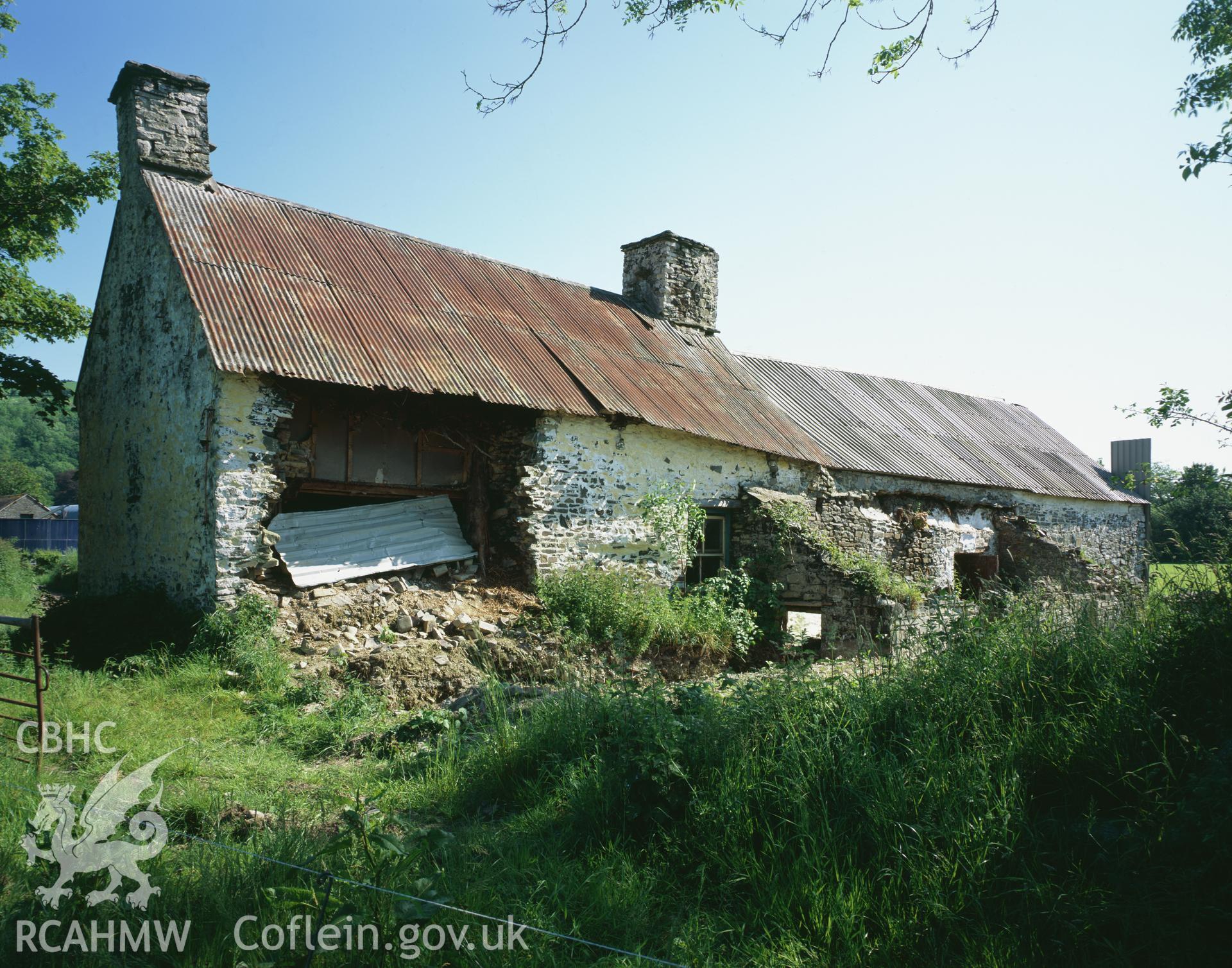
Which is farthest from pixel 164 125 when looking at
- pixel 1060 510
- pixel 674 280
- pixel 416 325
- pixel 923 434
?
pixel 1060 510

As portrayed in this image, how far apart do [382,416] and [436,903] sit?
8281mm

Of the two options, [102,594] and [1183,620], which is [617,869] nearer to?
[1183,620]

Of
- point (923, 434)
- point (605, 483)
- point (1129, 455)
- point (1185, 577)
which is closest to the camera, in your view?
point (1185, 577)

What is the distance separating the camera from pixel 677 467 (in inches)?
500

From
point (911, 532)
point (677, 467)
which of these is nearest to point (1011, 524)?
point (911, 532)

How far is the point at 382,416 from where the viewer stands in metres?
10.5

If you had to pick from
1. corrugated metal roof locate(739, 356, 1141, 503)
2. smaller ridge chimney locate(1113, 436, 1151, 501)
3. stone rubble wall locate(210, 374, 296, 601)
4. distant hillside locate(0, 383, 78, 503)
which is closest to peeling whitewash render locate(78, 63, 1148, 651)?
stone rubble wall locate(210, 374, 296, 601)

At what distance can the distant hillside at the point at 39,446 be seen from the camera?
189ft

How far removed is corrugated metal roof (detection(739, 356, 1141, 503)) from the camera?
16609 mm

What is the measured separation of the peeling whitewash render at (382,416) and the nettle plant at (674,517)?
0.16m

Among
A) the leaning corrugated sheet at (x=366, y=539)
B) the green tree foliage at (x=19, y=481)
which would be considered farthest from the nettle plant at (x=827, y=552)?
the green tree foliage at (x=19, y=481)

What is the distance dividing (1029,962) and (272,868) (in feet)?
10.6

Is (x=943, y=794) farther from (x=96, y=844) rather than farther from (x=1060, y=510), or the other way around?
(x=1060, y=510)

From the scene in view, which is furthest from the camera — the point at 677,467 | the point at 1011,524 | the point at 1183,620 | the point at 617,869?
the point at 1011,524
